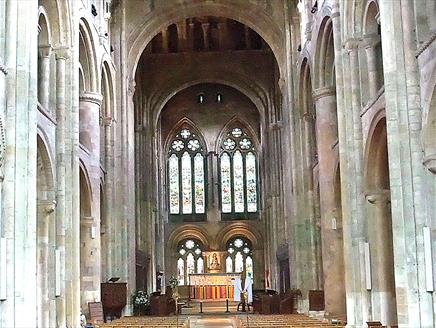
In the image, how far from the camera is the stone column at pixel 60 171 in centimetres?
2092

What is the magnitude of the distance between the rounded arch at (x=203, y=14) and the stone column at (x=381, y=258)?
1521 centimetres

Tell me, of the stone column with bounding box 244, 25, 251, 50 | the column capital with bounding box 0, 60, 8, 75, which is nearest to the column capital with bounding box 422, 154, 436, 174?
the column capital with bounding box 0, 60, 8, 75

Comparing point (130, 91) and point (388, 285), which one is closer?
point (388, 285)

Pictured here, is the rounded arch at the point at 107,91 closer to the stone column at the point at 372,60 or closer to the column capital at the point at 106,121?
the column capital at the point at 106,121

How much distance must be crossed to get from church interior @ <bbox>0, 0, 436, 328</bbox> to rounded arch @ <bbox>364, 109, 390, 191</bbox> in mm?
40

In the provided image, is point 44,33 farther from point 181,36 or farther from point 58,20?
point 181,36

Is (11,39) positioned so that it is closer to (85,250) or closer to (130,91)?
(85,250)

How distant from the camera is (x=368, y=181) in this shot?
21.1 metres

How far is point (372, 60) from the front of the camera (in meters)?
21.3

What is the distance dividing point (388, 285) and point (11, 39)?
11584 mm

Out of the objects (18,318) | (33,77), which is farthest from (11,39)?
(18,318)

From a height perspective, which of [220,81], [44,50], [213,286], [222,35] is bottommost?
[213,286]

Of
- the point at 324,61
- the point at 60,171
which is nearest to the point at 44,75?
the point at 60,171

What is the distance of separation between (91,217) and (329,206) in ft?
27.4
